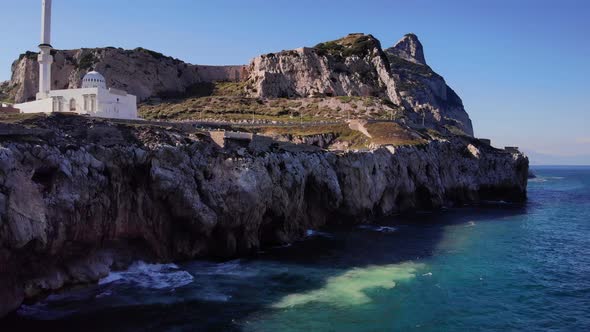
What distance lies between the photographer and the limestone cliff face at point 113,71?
5635 inches

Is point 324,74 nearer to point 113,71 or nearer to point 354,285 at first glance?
point 113,71

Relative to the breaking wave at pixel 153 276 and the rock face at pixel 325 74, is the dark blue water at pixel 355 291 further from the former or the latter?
the rock face at pixel 325 74

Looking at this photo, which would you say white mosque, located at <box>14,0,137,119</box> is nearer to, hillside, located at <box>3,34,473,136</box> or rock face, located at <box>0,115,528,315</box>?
rock face, located at <box>0,115,528,315</box>

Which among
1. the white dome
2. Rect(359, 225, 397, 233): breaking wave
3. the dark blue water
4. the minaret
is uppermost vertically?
the minaret

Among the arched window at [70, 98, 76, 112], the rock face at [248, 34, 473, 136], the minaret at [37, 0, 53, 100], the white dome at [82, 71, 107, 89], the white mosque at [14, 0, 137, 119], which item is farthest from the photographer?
the rock face at [248, 34, 473, 136]

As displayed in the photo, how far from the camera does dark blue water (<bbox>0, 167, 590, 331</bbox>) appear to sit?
33688mm

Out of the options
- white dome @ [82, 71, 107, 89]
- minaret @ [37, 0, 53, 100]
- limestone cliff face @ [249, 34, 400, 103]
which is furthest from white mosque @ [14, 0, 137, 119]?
limestone cliff face @ [249, 34, 400, 103]

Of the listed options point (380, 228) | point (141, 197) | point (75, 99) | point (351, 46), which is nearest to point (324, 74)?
point (351, 46)

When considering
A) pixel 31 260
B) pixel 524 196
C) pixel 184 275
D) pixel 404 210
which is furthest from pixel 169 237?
pixel 524 196

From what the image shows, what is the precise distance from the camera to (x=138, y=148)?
1895 inches

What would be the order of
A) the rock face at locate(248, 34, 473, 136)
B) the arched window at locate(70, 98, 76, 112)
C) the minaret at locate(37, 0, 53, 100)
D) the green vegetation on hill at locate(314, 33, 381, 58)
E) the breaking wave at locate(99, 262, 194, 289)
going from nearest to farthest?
the breaking wave at locate(99, 262, 194, 289) → the arched window at locate(70, 98, 76, 112) → the minaret at locate(37, 0, 53, 100) → the rock face at locate(248, 34, 473, 136) → the green vegetation on hill at locate(314, 33, 381, 58)

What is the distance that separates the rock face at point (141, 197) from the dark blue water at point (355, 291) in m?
2.78

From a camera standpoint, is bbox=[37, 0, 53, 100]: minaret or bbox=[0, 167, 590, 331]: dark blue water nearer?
bbox=[0, 167, 590, 331]: dark blue water

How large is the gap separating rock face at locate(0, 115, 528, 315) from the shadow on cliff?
327 cm
